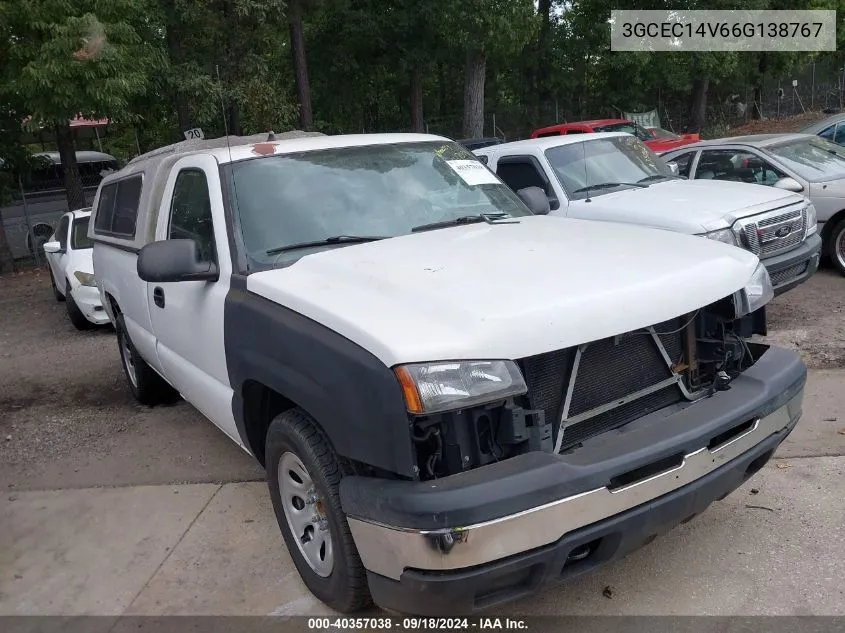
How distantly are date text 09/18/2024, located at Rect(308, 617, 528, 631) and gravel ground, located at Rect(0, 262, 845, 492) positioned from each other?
1.64 m

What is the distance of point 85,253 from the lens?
973 cm

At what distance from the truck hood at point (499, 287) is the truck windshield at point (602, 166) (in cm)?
413

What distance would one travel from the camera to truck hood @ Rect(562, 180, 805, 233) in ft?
21.2

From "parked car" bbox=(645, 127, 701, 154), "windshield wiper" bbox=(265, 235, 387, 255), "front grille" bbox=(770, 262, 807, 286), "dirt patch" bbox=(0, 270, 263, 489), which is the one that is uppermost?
"windshield wiper" bbox=(265, 235, 387, 255)

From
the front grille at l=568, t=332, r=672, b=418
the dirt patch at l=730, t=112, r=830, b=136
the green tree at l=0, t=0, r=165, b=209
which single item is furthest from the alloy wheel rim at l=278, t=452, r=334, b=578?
the dirt patch at l=730, t=112, r=830, b=136

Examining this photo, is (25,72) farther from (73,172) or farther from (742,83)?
(742,83)

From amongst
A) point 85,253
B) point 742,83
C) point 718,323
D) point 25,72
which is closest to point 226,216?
point 718,323

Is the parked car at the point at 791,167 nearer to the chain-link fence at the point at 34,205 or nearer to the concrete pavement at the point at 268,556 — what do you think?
the concrete pavement at the point at 268,556

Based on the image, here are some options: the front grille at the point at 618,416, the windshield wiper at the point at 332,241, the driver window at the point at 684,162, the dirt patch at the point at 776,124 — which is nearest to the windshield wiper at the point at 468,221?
the windshield wiper at the point at 332,241

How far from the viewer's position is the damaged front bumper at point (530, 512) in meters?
2.38

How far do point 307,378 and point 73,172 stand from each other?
15514mm

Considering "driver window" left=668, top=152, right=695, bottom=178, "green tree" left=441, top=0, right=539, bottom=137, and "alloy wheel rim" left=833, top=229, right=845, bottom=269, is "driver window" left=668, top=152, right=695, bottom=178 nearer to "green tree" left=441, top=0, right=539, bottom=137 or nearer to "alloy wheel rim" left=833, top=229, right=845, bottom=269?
"alloy wheel rim" left=833, top=229, right=845, bottom=269

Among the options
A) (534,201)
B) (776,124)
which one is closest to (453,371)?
(534,201)

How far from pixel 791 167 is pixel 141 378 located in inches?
279
